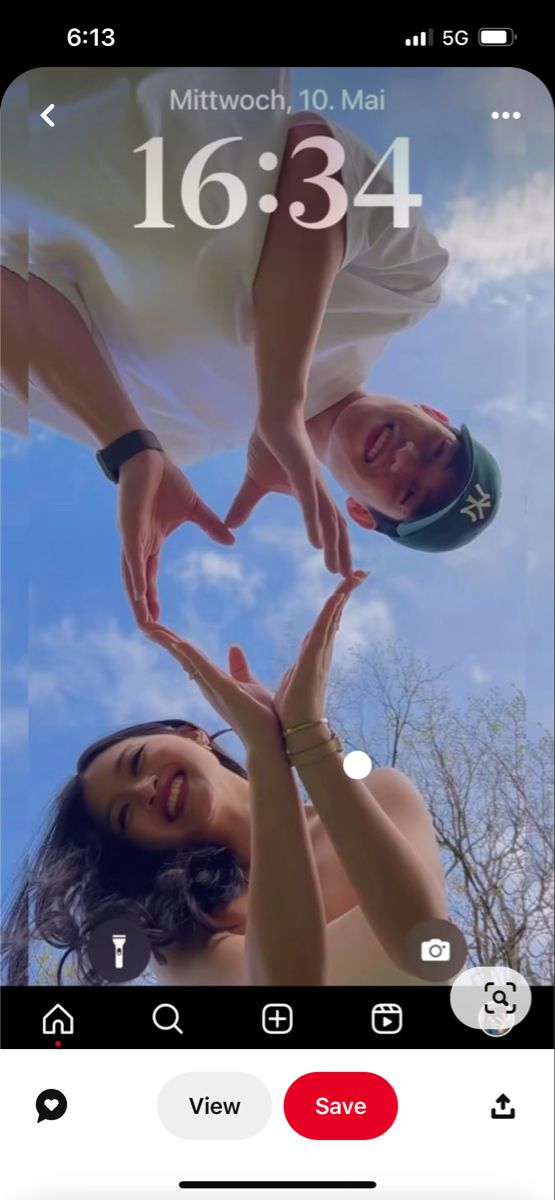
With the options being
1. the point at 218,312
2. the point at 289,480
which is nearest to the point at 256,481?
the point at 289,480

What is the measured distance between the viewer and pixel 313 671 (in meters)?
0.80

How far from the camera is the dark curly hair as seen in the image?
80 cm

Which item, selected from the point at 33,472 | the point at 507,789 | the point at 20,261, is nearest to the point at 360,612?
the point at 507,789

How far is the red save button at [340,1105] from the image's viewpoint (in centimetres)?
75

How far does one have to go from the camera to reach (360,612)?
806 mm

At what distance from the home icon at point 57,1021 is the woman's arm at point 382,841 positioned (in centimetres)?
23

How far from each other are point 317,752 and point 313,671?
6cm

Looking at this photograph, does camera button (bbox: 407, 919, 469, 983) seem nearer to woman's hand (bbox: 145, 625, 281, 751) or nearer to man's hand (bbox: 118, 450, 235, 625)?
woman's hand (bbox: 145, 625, 281, 751)

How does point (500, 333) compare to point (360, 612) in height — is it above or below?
above

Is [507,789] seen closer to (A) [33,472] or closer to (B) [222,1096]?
(B) [222,1096]
